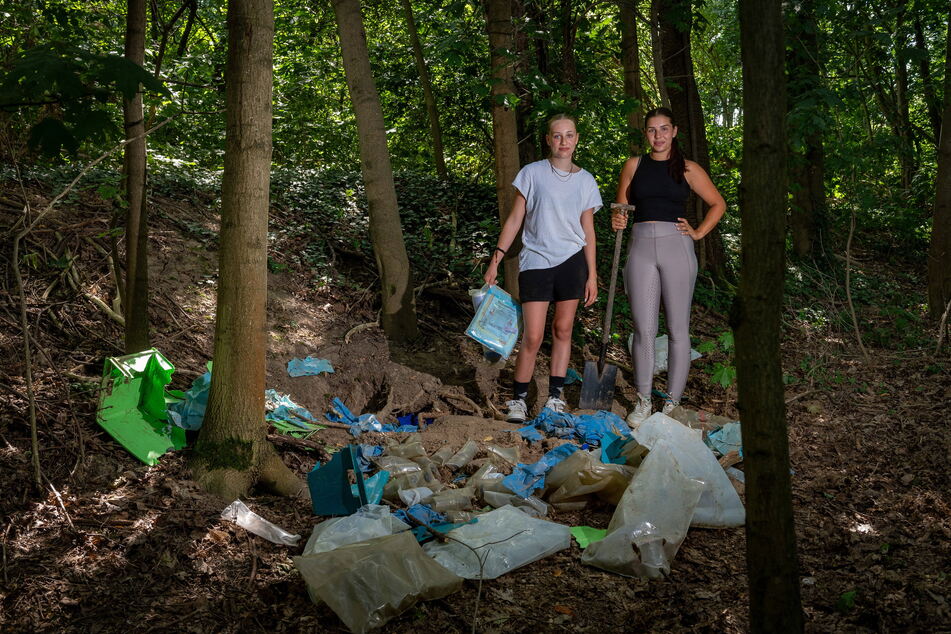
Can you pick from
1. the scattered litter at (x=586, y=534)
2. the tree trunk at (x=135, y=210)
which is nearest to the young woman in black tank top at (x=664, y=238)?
the scattered litter at (x=586, y=534)

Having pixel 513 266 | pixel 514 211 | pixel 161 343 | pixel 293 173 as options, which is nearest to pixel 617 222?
pixel 514 211

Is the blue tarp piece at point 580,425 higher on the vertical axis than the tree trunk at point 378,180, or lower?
lower

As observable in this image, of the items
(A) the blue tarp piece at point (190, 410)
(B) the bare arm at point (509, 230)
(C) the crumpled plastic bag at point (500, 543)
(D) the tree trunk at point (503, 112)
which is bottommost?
(C) the crumpled plastic bag at point (500, 543)

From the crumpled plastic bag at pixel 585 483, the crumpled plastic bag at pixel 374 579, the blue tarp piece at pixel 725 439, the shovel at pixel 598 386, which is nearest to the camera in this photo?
the crumpled plastic bag at pixel 374 579

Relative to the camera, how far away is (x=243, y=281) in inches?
126

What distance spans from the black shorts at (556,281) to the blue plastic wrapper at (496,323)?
21 centimetres

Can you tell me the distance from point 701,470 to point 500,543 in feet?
3.65

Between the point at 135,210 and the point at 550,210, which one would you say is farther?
the point at 550,210

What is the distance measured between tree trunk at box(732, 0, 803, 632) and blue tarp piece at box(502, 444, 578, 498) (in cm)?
176

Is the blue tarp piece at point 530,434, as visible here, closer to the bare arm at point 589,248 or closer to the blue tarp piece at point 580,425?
the blue tarp piece at point 580,425

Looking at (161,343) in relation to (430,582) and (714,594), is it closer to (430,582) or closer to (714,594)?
(430,582)

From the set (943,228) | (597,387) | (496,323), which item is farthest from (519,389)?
(943,228)

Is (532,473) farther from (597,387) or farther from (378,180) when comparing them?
(378,180)

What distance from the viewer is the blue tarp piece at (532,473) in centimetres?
354
